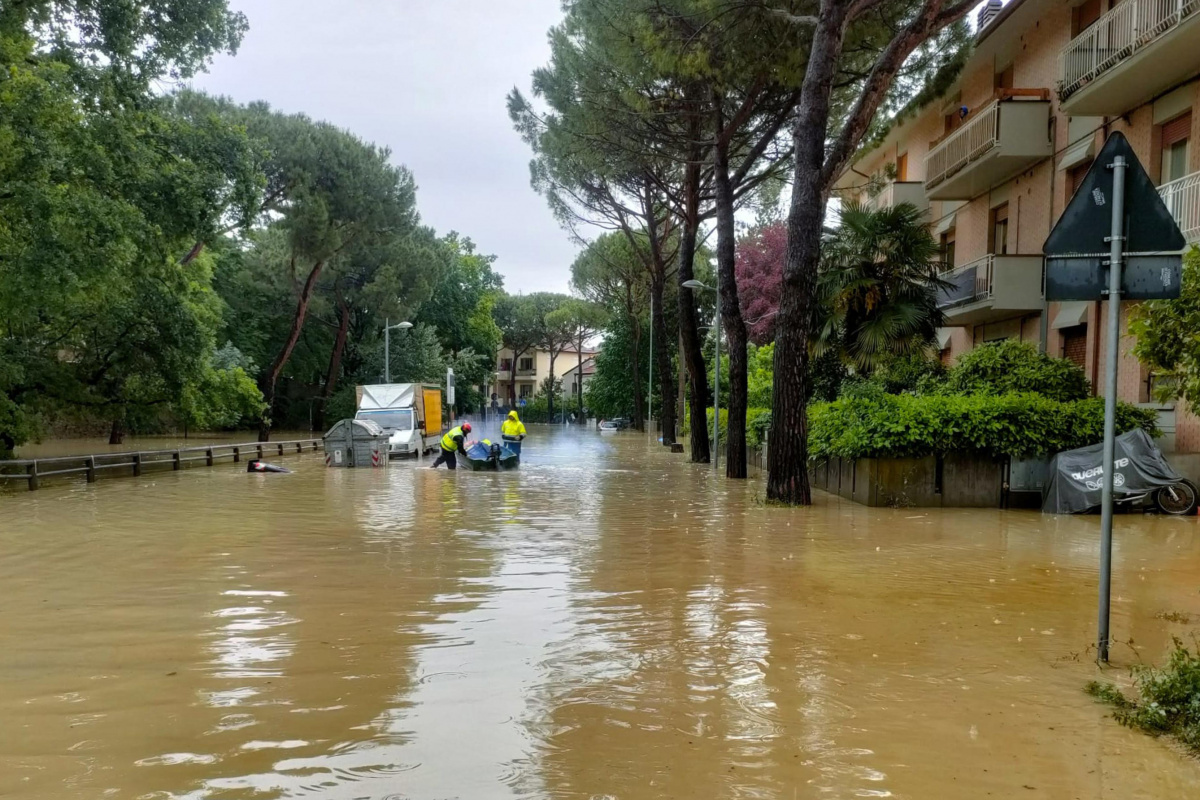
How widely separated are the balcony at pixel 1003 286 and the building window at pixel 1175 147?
10.8ft

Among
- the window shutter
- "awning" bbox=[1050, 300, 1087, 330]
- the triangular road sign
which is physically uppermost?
the window shutter

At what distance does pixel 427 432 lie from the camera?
32.7 m

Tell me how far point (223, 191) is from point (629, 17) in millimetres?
10131

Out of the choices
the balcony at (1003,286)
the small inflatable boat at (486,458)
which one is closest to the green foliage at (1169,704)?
the balcony at (1003,286)

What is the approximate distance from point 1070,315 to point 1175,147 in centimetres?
379

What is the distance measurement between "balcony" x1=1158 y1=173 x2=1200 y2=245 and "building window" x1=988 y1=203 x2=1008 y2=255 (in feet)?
24.0

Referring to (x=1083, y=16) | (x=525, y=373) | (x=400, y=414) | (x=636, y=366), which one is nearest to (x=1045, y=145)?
(x=1083, y=16)

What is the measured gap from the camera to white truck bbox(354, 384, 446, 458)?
1170 inches

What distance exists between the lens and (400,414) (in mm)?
30953

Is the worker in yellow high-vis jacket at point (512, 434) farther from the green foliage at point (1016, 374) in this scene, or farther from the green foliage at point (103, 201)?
the green foliage at point (1016, 374)

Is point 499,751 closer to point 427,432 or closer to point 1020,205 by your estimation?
point 1020,205

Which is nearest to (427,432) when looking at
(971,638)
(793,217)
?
(793,217)

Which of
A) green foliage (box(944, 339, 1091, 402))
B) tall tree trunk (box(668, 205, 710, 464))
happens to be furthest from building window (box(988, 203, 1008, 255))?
tall tree trunk (box(668, 205, 710, 464))

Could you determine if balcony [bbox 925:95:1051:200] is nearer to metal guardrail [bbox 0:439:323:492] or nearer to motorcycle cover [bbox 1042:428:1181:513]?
motorcycle cover [bbox 1042:428:1181:513]
